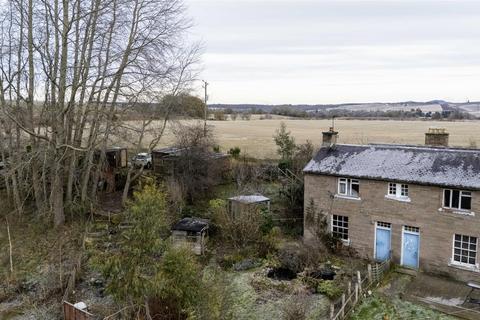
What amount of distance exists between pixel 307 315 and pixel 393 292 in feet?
15.8

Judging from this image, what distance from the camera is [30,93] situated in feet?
102

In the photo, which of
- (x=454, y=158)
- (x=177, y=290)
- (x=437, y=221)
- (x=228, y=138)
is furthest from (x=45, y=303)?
(x=228, y=138)

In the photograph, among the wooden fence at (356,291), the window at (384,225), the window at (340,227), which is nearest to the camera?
Result: the wooden fence at (356,291)

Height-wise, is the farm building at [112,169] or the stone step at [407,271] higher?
the farm building at [112,169]

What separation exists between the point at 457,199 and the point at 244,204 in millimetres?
12042

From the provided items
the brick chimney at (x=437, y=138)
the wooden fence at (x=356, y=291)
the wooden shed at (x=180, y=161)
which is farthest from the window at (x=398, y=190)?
the wooden shed at (x=180, y=161)

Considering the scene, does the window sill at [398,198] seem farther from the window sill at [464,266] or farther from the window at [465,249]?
the window sill at [464,266]

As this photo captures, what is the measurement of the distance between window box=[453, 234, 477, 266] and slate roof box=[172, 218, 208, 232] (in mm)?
13547

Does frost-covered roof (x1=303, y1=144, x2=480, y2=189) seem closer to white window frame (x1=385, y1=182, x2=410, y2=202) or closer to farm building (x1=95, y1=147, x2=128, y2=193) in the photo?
white window frame (x1=385, y1=182, x2=410, y2=202)

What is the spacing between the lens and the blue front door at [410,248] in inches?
922

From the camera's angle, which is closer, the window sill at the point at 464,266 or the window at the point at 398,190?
the window sill at the point at 464,266

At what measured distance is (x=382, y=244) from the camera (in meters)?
24.5

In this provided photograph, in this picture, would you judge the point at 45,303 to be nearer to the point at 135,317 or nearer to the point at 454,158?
the point at 135,317

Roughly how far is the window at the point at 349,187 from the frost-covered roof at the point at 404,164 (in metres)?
0.51
